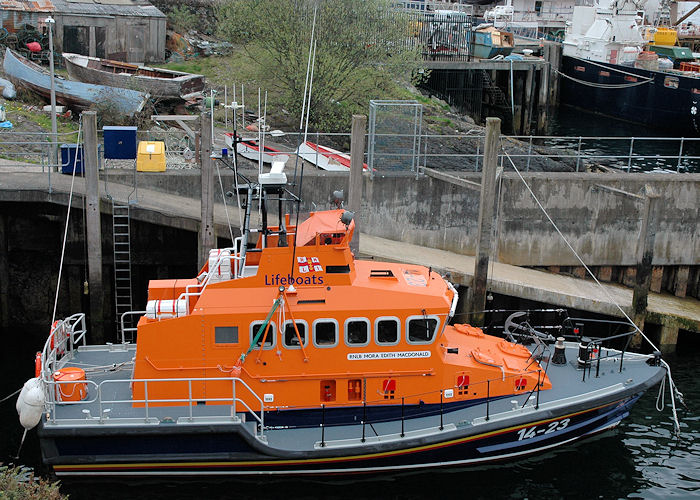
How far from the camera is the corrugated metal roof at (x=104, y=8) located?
3212cm

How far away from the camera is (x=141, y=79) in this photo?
26.3m

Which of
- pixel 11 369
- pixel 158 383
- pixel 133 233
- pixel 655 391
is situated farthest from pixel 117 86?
pixel 655 391

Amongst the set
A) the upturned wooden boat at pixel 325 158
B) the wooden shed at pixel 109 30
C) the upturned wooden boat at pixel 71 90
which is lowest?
the upturned wooden boat at pixel 325 158

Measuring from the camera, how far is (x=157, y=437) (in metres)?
12.2

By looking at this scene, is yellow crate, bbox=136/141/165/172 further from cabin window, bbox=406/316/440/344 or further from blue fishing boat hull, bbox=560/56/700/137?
blue fishing boat hull, bbox=560/56/700/137

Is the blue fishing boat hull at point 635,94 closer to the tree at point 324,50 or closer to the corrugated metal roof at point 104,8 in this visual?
the tree at point 324,50

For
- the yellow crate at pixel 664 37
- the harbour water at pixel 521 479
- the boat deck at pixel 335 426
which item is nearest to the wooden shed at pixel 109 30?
the harbour water at pixel 521 479

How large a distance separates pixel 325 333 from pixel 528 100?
34.5 metres

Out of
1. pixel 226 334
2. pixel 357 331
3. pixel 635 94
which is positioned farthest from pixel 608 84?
pixel 226 334

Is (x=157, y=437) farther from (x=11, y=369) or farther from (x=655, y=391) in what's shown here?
(x=655, y=391)

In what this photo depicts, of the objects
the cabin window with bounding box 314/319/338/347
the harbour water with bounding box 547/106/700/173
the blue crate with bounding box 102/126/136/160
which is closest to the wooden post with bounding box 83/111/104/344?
the blue crate with bounding box 102/126/136/160

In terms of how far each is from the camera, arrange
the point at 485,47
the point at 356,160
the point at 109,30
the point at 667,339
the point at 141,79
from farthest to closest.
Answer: the point at 485,47
the point at 109,30
the point at 141,79
the point at 667,339
the point at 356,160

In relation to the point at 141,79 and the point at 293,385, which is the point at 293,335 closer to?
the point at 293,385

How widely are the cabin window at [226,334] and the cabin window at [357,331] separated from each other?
5.48 ft
